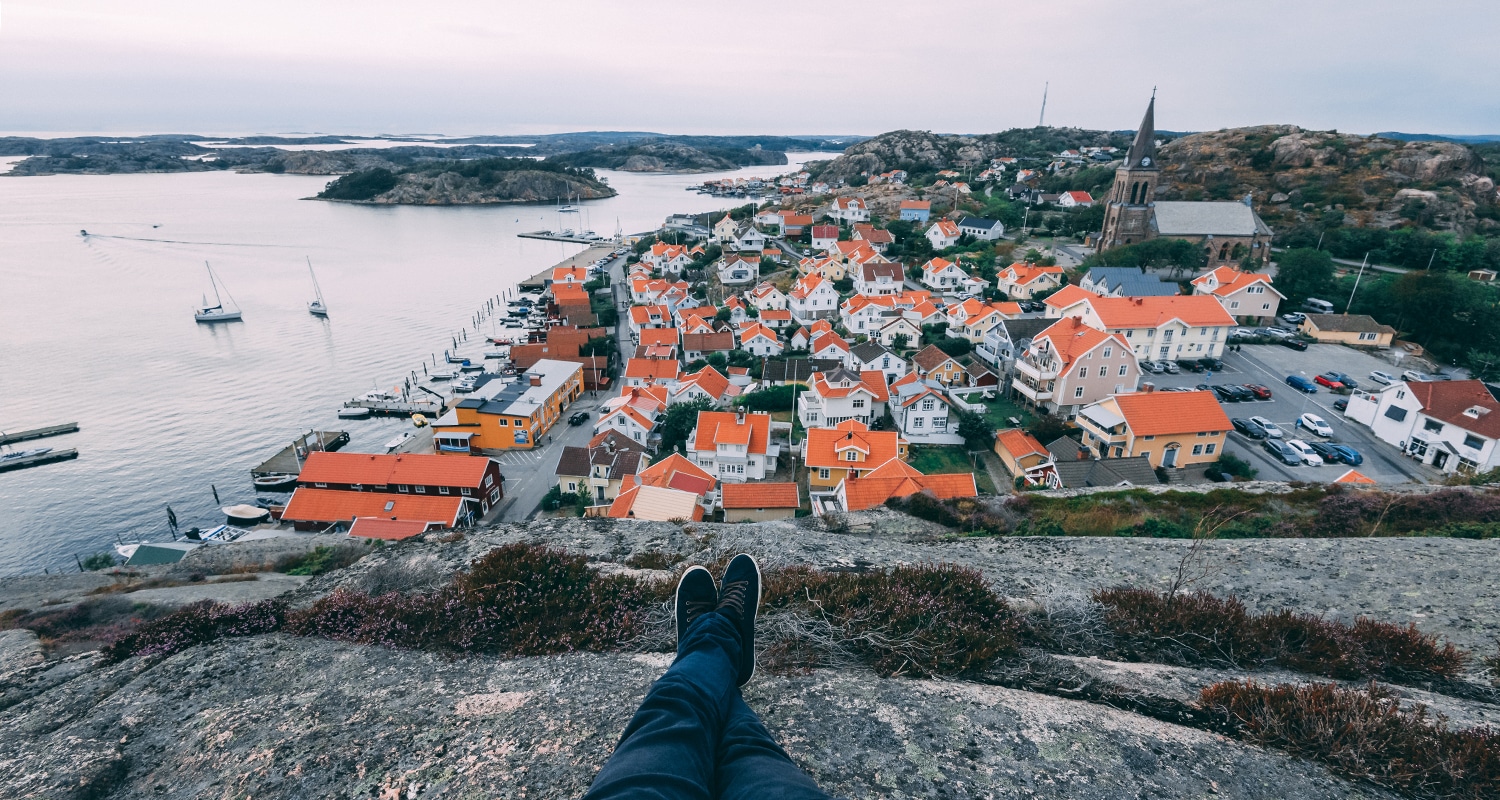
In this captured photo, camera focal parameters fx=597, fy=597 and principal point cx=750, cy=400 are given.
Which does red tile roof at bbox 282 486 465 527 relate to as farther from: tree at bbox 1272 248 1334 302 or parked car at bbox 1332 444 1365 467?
tree at bbox 1272 248 1334 302

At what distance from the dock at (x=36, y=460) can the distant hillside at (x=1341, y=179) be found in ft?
266

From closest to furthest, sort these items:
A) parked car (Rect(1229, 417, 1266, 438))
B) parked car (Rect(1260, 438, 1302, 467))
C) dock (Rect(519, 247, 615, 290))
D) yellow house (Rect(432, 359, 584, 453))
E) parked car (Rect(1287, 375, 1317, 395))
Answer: parked car (Rect(1260, 438, 1302, 467)), parked car (Rect(1229, 417, 1266, 438)), parked car (Rect(1287, 375, 1317, 395)), yellow house (Rect(432, 359, 584, 453)), dock (Rect(519, 247, 615, 290))

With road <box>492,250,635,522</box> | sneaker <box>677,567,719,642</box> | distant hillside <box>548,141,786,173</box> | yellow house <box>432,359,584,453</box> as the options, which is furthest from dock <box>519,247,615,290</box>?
distant hillside <box>548,141,786,173</box>

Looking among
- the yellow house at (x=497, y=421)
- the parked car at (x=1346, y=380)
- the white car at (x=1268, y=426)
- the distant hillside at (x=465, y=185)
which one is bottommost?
the yellow house at (x=497, y=421)

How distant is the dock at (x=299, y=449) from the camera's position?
26.3 meters

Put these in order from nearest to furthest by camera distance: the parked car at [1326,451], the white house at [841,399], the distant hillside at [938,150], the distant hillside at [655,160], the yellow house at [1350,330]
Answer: the parked car at [1326,451] < the white house at [841,399] < the yellow house at [1350,330] < the distant hillside at [938,150] < the distant hillside at [655,160]

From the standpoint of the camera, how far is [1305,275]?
1427 inches

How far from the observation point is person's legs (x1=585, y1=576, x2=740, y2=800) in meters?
2.17

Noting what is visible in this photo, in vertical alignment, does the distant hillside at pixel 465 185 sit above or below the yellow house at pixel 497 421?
above

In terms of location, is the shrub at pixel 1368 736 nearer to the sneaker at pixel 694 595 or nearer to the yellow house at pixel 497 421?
the sneaker at pixel 694 595

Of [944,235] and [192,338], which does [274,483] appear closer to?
[192,338]

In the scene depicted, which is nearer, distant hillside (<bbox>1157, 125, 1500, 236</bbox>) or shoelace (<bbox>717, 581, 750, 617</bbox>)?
shoelace (<bbox>717, 581, 750, 617</bbox>)

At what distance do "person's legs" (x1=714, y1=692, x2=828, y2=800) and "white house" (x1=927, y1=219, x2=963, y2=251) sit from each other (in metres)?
60.5

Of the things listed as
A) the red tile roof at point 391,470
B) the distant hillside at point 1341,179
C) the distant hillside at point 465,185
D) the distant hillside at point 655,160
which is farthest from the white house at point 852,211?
the distant hillside at point 655,160
